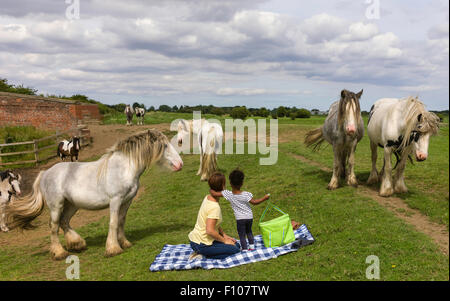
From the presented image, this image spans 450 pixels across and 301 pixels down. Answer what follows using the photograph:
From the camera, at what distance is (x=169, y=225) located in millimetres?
8484

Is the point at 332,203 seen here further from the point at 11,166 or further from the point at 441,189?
the point at 11,166

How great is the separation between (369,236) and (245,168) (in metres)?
8.91

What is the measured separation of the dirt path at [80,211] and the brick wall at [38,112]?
2.39 meters

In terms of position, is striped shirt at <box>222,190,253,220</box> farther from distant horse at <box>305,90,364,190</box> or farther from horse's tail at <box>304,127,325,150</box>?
horse's tail at <box>304,127,325,150</box>

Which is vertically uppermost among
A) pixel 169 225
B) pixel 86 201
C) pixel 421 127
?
pixel 421 127

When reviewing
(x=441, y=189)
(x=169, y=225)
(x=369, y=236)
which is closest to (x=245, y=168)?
(x=169, y=225)

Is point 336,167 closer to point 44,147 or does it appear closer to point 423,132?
point 423,132

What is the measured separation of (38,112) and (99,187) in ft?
70.4

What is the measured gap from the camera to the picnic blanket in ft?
17.0

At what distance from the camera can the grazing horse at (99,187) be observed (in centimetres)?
615

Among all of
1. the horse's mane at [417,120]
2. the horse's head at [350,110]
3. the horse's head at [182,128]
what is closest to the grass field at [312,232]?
the horse's mane at [417,120]

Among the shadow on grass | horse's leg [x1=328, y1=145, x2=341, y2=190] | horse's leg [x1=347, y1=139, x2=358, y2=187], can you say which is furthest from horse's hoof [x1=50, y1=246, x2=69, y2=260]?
horse's leg [x1=347, y1=139, x2=358, y2=187]

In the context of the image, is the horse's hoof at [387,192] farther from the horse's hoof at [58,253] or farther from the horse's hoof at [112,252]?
the horse's hoof at [58,253]
